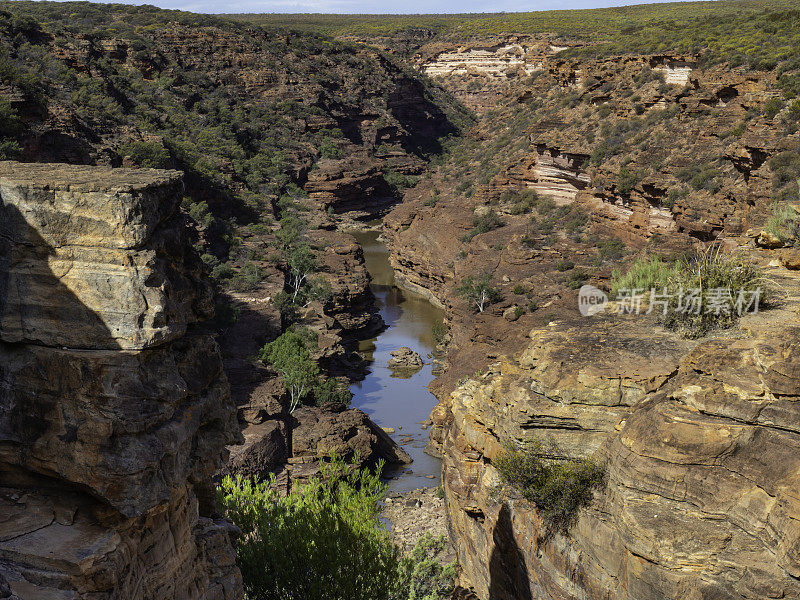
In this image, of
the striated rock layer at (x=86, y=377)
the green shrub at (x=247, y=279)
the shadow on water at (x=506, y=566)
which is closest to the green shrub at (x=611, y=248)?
the green shrub at (x=247, y=279)

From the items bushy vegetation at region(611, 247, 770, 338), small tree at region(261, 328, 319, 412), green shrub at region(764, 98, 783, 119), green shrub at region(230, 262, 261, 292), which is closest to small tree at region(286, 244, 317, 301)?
green shrub at region(230, 262, 261, 292)

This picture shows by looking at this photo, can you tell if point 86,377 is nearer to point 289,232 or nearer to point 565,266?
point 565,266

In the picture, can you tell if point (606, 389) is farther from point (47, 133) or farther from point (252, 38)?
point (252, 38)

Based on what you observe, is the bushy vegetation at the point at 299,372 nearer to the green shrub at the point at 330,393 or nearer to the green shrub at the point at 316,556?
the green shrub at the point at 330,393

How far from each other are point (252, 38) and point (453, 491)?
8518cm

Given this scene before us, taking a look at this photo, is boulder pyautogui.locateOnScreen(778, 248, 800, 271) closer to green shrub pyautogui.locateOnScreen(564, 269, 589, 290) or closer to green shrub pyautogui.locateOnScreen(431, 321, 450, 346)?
green shrub pyautogui.locateOnScreen(564, 269, 589, 290)

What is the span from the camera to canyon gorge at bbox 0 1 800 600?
25.4 ft

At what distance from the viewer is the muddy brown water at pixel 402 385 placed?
2809 cm

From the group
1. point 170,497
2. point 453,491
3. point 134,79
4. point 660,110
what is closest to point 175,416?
point 170,497

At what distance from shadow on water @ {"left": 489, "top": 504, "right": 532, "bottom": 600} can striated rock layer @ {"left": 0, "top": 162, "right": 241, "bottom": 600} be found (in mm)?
6164

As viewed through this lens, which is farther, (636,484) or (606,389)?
(606,389)

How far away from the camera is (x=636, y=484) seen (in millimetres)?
9297

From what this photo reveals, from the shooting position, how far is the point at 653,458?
9.20 metres

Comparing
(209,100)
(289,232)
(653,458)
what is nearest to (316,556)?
(653,458)
